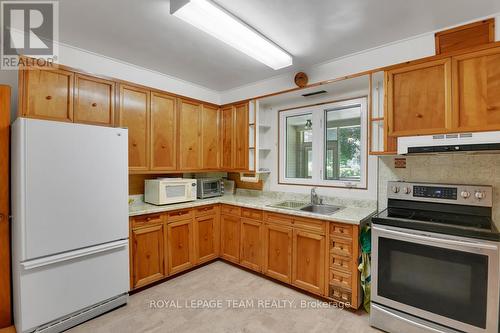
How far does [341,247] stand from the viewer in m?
2.24

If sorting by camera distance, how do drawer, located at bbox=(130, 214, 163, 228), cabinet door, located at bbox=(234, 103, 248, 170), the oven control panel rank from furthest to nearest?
cabinet door, located at bbox=(234, 103, 248, 170) → drawer, located at bbox=(130, 214, 163, 228) → the oven control panel

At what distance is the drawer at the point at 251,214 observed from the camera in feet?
9.40

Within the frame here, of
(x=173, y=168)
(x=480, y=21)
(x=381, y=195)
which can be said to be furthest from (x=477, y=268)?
(x=173, y=168)

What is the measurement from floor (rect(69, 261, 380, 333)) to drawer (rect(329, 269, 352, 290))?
241mm

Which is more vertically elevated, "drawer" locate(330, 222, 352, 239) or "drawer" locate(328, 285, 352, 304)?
"drawer" locate(330, 222, 352, 239)

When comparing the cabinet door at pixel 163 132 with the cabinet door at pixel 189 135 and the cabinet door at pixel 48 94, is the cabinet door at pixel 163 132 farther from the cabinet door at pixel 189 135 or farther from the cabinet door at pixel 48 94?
the cabinet door at pixel 48 94

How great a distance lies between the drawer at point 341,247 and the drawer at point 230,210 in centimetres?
125

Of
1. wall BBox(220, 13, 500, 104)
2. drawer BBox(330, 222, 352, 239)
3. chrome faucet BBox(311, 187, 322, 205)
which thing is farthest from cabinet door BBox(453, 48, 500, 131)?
chrome faucet BBox(311, 187, 322, 205)

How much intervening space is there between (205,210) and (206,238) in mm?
381

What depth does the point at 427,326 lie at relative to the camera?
1.77 meters

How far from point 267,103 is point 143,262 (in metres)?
2.61

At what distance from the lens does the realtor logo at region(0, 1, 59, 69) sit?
70.6 inches

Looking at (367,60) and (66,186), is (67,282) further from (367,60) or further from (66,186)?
(367,60)

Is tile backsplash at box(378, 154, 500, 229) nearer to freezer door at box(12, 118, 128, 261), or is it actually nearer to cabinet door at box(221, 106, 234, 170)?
cabinet door at box(221, 106, 234, 170)
